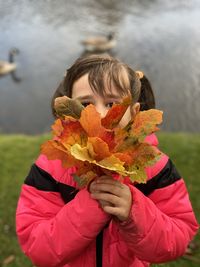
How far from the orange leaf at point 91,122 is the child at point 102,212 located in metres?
0.15

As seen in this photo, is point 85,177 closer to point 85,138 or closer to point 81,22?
point 85,138

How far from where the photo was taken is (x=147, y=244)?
4.14 feet

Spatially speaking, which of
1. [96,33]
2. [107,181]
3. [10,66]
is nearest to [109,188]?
[107,181]

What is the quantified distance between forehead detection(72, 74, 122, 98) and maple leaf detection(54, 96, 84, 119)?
290 millimetres

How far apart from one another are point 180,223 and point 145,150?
0.43m

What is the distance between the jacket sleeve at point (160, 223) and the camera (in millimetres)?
1229

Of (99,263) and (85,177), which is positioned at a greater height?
(85,177)

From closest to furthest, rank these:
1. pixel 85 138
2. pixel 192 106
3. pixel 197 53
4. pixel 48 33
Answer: pixel 85 138 → pixel 192 106 → pixel 197 53 → pixel 48 33

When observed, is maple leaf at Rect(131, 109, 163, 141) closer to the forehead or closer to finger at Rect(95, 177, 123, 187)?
finger at Rect(95, 177, 123, 187)

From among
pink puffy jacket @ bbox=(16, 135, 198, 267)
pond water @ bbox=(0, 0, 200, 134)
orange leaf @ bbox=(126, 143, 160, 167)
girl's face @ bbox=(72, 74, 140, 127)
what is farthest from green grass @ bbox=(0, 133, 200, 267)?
pond water @ bbox=(0, 0, 200, 134)

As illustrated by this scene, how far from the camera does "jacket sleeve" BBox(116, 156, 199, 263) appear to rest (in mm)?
1229

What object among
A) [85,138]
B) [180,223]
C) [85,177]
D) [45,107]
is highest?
[85,138]

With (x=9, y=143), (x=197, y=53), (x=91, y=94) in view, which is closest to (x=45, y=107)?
(x=9, y=143)

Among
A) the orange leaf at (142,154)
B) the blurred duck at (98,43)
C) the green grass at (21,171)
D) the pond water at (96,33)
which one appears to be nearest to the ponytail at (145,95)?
the orange leaf at (142,154)
